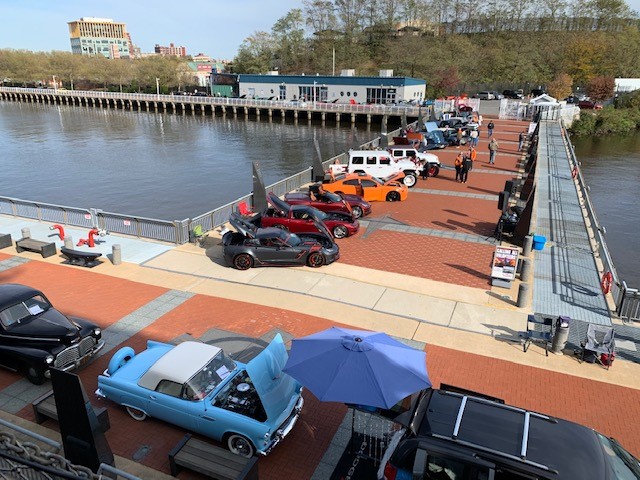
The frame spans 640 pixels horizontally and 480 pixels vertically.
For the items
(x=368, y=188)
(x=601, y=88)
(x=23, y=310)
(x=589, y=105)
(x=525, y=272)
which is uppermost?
(x=601, y=88)

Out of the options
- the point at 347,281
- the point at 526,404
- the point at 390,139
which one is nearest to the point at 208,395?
the point at 526,404

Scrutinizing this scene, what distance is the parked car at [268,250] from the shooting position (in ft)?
51.8

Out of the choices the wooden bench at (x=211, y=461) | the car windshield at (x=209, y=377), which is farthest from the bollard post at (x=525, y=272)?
the wooden bench at (x=211, y=461)

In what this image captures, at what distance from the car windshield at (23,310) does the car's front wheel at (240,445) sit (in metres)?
5.68

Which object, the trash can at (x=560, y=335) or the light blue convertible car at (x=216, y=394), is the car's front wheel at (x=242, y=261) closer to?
the light blue convertible car at (x=216, y=394)

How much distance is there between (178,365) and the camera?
8.63 metres

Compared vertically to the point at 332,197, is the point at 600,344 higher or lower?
lower

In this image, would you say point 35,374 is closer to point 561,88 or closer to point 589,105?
point 589,105

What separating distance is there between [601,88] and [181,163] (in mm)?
63817

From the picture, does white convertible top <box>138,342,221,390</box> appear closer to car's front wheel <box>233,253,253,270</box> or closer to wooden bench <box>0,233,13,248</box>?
car's front wheel <box>233,253,253,270</box>

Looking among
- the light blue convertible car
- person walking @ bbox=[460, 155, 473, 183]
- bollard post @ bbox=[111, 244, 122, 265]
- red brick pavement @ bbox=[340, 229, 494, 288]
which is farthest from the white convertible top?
person walking @ bbox=[460, 155, 473, 183]

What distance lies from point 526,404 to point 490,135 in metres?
39.6

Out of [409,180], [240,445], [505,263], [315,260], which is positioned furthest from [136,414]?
[409,180]

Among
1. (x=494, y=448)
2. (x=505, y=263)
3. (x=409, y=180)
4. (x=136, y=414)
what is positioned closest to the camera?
(x=494, y=448)
